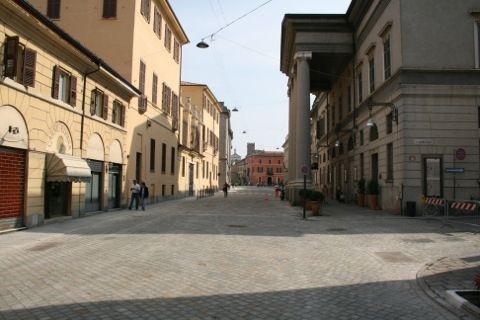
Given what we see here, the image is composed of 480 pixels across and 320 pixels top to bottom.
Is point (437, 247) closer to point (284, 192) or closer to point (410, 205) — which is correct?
point (410, 205)

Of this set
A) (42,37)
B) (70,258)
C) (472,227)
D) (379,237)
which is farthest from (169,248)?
(472,227)

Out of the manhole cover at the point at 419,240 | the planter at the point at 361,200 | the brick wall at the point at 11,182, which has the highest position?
the brick wall at the point at 11,182

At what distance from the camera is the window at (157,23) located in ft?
100

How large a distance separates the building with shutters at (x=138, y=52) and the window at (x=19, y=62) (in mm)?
10415

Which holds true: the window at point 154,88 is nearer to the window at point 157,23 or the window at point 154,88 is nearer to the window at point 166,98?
the window at point 166,98

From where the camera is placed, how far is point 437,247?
11.4 meters

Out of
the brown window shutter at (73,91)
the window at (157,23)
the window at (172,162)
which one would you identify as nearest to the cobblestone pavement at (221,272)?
the brown window shutter at (73,91)

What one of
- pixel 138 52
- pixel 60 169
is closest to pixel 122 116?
pixel 138 52

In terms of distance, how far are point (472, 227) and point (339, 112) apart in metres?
23.5

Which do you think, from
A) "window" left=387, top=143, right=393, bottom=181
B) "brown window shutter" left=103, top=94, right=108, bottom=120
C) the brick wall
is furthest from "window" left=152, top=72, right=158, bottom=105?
the brick wall

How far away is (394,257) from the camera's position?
1008cm

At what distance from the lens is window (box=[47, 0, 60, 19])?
27.4 m

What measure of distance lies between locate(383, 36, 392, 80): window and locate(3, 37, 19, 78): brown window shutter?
688 inches

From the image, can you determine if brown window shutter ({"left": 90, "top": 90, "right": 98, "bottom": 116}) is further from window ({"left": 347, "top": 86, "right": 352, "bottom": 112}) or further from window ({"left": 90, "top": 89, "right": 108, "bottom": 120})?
window ({"left": 347, "top": 86, "right": 352, "bottom": 112})
